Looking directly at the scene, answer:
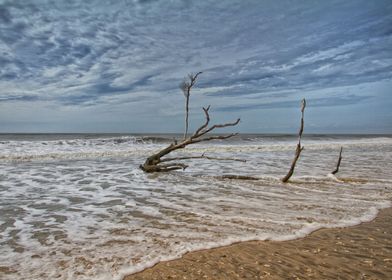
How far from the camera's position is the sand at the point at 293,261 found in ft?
11.8

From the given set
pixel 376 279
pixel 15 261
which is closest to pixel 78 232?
pixel 15 261

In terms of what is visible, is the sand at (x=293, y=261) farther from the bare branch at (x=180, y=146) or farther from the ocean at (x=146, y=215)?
the bare branch at (x=180, y=146)

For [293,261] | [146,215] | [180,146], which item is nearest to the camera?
[293,261]

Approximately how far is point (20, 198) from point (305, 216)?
6.35 meters

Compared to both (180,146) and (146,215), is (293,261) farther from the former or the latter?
(180,146)

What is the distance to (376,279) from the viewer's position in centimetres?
346

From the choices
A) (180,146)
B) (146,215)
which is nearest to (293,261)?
(146,215)

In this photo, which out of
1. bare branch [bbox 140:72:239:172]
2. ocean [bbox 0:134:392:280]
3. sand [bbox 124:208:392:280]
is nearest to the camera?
sand [bbox 124:208:392:280]

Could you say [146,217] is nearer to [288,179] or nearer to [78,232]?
[78,232]

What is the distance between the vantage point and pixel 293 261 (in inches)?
155

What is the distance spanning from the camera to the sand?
3.59 metres

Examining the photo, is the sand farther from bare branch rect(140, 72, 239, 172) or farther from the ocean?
bare branch rect(140, 72, 239, 172)

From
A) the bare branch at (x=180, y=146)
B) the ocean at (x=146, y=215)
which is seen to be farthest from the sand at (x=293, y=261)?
the bare branch at (x=180, y=146)

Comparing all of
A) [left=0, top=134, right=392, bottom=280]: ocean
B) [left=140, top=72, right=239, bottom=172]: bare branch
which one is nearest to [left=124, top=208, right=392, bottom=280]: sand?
[left=0, top=134, right=392, bottom=280]: ocean
